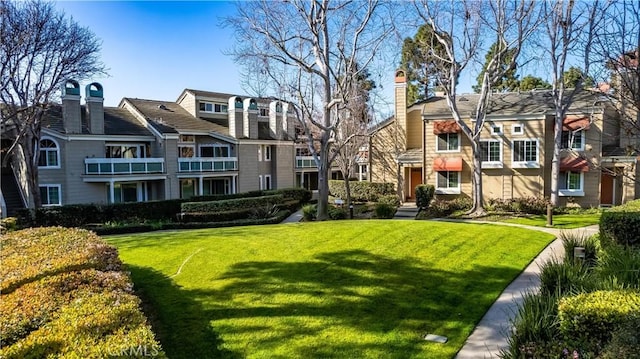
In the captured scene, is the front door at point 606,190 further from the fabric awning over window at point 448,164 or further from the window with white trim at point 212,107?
the window with white trim at point 212,107

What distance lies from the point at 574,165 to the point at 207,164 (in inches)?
979

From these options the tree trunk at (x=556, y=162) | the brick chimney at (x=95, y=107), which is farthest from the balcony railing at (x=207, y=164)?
the tree trunk at (x=556, y=162)

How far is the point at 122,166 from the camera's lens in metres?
27.4

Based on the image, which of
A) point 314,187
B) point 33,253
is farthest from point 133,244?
point 314,187

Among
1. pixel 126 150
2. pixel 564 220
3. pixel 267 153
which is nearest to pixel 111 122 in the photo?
pixel 126 150

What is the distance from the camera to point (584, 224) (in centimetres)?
1916

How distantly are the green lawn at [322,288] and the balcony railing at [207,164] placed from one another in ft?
59.0

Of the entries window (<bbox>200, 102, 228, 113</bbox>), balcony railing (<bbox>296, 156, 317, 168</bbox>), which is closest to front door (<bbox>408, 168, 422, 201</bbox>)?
balcony railing (<bbox>296, 156, 317, 168</bbox>)

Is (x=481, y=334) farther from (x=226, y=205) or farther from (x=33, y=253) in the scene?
(x=226, y=205)

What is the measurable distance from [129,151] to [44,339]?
2837 centimetres

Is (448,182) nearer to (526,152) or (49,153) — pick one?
(526,152)

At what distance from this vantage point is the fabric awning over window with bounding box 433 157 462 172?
26.9 meters

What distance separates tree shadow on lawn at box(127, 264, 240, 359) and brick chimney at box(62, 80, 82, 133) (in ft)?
69.6

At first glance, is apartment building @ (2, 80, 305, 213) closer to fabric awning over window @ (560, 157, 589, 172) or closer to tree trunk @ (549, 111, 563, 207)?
tree trunk @ (549, 111, 563, 207)
